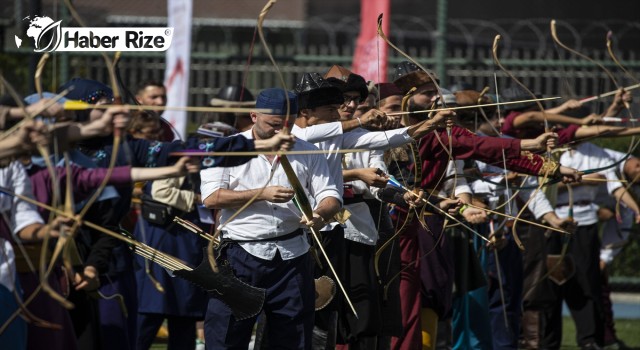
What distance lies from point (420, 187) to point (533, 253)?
2987 millimetres

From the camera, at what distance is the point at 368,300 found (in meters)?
7.70

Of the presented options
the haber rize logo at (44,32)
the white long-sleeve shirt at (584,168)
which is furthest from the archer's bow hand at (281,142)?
the white long-sleeve shirt at (584,168)

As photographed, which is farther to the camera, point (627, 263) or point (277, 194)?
point (627, 263)

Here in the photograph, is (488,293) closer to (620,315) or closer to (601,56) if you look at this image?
(620,315)

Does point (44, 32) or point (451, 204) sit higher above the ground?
point (44, 32)

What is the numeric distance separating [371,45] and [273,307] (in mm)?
6354

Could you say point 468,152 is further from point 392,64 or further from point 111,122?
point 392,64

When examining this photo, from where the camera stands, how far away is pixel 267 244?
6.77 m

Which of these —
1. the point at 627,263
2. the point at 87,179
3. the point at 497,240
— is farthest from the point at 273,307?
the point at 627,263

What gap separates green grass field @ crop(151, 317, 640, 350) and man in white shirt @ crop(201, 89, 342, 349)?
4.05 meters

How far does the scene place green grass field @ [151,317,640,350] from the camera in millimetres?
11464

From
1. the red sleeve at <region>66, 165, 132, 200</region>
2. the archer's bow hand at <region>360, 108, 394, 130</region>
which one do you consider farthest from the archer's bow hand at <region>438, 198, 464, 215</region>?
the red sleeve at <region>66, 165, 132, 200</region>

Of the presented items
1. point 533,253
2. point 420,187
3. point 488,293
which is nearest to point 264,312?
point 420,187

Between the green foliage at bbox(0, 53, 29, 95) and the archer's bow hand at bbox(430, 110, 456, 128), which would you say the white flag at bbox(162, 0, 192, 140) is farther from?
the archer's bow hand at bbox(430, 110, 456, 128)
